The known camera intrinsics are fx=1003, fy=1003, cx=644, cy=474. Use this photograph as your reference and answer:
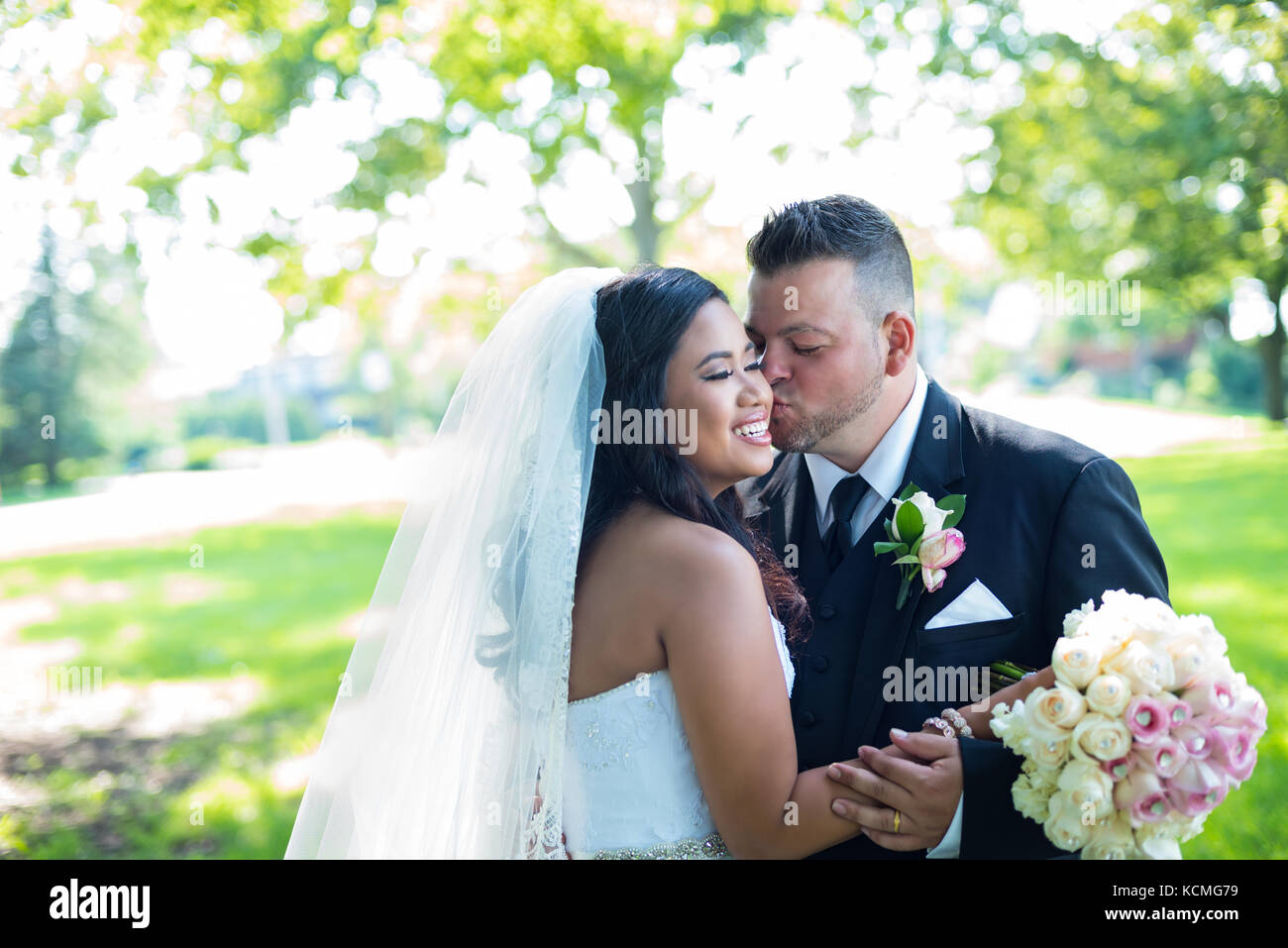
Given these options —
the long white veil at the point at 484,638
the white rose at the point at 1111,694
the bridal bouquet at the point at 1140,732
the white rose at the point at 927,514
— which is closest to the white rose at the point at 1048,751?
the bridal bouquet at the point at 1140,732

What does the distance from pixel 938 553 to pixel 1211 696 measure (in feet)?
2.61

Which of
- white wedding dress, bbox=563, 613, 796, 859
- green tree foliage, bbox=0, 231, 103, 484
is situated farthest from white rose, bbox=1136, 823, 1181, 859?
green tree foliage, bbox=0, 231, 103, 484

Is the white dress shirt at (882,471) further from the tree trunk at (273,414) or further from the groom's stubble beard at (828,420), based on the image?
the tree trunk at (273,414)

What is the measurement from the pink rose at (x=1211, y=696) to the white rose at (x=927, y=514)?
815 millimetres

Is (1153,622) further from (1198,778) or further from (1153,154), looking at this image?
(1153,154)

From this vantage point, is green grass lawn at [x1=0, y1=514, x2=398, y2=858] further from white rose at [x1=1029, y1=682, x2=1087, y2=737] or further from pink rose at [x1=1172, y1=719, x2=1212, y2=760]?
pink rose at [x1=1172, y1=719, x2=1212, y2=760]

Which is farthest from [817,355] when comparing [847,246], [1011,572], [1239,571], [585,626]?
[1239,571]

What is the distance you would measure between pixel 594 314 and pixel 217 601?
1137 cm

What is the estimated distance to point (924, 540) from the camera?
9.52ft

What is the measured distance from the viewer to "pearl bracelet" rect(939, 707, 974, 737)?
271 cm

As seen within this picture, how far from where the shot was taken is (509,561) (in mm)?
2918

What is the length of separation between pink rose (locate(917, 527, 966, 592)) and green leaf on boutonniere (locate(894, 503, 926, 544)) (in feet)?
0.13
